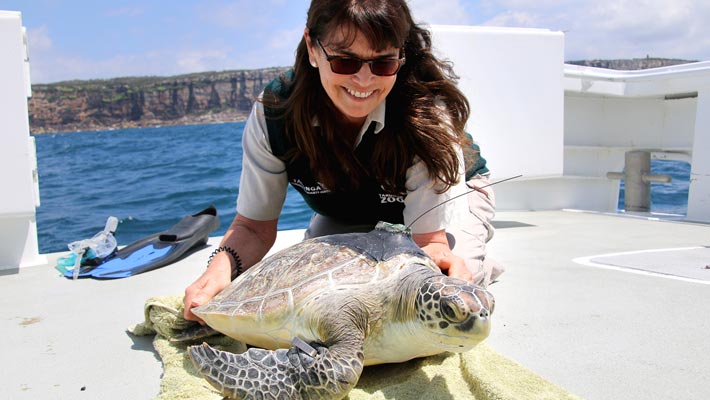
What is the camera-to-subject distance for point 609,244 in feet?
10.5

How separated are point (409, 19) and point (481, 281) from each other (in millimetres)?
1083

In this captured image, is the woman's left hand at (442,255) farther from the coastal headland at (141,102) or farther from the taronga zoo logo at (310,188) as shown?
the coastal headland at (141,102)

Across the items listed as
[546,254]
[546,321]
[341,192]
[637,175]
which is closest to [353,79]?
[341,192]

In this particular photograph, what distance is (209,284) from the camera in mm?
1891

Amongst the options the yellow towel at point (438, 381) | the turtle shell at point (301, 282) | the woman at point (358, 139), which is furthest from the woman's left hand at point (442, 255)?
the yellow towel at point (438, 381)

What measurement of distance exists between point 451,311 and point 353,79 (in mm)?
801

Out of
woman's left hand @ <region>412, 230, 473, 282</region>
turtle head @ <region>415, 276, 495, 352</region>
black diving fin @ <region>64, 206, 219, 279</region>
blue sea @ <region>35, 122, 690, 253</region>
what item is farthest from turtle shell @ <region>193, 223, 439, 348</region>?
blue sea @ <region>35, 122, 690, 253</region>

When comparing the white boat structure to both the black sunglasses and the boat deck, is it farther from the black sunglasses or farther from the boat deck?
the black sunglasses

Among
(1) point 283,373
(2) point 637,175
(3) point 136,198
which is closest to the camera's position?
(1) point 283,373

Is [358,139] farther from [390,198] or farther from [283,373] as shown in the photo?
[283,373]

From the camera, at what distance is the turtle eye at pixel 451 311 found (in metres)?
1.27

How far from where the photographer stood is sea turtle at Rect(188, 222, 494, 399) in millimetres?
1303

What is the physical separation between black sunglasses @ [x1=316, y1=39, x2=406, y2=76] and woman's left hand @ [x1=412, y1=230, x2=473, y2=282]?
1.99 ft

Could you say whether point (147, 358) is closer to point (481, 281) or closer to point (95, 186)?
point (481, 281)
